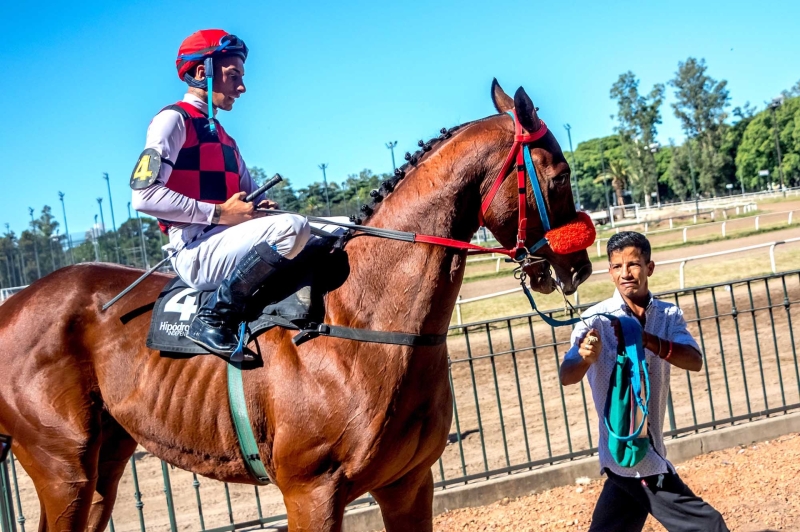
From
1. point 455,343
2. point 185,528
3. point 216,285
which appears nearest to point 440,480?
point 185,528

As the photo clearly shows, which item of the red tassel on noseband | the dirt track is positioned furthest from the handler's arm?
the dirt track

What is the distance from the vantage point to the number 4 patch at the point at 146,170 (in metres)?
3.16

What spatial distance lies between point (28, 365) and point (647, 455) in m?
3.06

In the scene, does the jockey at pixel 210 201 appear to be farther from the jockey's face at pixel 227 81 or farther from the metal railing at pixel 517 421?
the metal railing at pixel 517 421

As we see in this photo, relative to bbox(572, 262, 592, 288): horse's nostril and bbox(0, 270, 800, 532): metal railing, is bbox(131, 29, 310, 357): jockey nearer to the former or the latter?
bbox(572, 262, 592, 288): horse's nostril

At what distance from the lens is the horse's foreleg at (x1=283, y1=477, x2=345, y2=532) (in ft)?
9.73

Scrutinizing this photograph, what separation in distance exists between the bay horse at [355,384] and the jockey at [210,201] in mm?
248

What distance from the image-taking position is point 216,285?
340 centimetres

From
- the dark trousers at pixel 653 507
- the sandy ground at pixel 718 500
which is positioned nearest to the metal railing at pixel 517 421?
the sandy ground at pixel 718 500

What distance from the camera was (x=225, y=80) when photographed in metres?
3.65

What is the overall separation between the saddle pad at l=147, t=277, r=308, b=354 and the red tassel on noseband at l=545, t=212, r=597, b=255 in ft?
3.49

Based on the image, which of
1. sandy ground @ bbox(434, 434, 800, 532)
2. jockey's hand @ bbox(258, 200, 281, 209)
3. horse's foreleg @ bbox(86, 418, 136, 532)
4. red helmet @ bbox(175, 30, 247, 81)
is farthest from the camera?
sandy ground @ bbox(434, 434, 800, 532)

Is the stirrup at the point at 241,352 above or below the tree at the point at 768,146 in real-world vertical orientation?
below

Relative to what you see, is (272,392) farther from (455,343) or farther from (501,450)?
(455,343)
